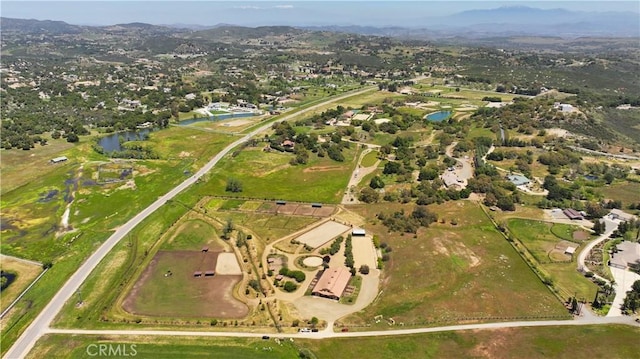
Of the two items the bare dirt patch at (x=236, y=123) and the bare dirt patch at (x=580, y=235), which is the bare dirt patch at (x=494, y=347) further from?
the bare dirt patch at (x=236, y=123)

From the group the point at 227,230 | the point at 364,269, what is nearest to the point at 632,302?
the point at 364,269

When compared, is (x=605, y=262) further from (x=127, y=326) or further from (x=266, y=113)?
(x=266, y=113)

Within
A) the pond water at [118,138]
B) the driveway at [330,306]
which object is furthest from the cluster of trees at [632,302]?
the pond water at [118,138]

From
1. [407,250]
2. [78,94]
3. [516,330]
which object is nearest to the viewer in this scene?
[516,330]

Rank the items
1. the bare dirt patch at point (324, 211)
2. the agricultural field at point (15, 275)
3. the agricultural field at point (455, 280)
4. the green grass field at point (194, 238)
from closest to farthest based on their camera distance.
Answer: the agricultural field at point (455, 280)
the agricultural field at point (15, 275)
the green grass field at point (194, 238)
the bare dirt patch at point (324, 211)

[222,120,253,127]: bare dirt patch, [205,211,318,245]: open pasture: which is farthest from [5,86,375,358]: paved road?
[222,120,253,127]: bare dirt patch

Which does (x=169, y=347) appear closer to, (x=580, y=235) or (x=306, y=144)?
(x=580, y=235)

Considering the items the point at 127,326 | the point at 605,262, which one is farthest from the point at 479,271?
the point at 127,326

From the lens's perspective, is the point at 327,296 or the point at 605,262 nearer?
the point at 327,296
